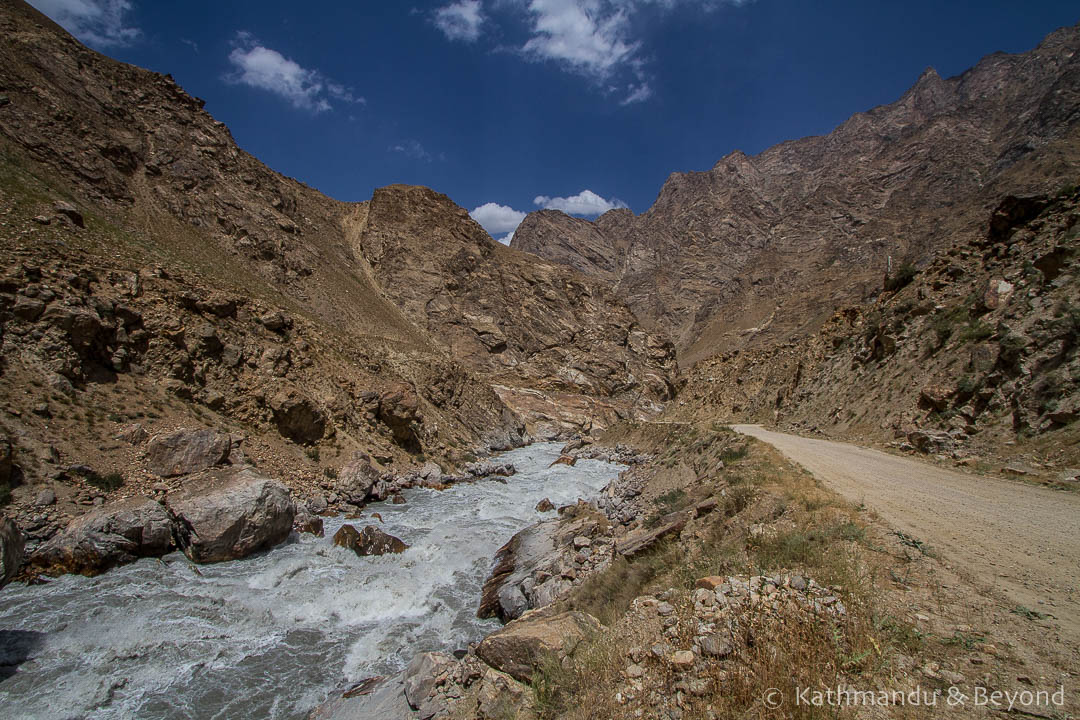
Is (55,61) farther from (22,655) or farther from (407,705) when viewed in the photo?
(407,705)

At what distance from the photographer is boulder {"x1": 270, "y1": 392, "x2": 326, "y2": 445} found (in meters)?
16.6

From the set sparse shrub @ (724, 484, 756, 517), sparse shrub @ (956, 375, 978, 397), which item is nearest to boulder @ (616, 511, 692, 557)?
sparse shrub @ (724, 484, 756, 517)

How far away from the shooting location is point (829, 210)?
119312mm

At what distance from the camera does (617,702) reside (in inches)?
135

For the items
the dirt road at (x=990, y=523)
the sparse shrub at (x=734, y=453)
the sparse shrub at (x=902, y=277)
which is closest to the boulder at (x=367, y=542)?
the sparse shrub at (x=734, y=453)

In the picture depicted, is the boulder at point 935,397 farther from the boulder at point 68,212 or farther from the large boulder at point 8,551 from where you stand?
the boulder at point 68,212

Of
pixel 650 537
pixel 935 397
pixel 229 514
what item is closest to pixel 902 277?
pixel 935 397

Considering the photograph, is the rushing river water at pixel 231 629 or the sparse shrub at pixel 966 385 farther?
the sparse shrub at pixel 966 385

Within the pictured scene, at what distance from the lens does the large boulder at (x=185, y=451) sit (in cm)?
1158

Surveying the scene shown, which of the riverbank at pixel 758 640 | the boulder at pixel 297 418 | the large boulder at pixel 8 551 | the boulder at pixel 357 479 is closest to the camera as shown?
Answer: the riverbank at pixel 758 640

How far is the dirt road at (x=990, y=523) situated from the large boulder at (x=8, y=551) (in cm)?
1064

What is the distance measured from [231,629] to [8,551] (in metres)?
3.26

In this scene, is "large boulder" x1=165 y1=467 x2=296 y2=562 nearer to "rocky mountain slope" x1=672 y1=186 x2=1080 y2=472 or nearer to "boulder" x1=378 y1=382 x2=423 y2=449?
"boulder" x1=378 y1=382 x2=423 y2=449

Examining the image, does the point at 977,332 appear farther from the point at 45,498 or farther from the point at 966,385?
the point at 45,498
